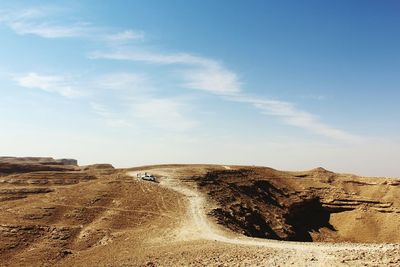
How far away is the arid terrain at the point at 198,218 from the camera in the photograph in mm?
28297

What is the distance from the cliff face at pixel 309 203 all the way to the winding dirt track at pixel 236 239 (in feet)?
12.6

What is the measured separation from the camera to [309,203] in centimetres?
7594

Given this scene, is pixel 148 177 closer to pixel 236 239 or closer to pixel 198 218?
pixel 198 218

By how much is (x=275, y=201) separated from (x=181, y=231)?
35.9 metres

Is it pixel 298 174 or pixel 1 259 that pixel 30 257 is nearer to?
pixel 1 259

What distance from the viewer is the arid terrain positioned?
28.3 meters

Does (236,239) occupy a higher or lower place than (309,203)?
lower

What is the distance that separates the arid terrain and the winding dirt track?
0.38 feet

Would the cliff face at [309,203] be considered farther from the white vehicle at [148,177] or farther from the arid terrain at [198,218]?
the white vehicle at [148,177]

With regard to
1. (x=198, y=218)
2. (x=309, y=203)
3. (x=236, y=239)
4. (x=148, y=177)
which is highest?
(x=148, y=177)

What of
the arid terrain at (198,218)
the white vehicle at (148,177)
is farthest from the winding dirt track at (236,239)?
the white vehicle at (148,177)

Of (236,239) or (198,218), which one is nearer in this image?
(236,239)

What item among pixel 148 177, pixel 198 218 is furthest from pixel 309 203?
pixel 198 218

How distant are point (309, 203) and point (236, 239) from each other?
145 feet
